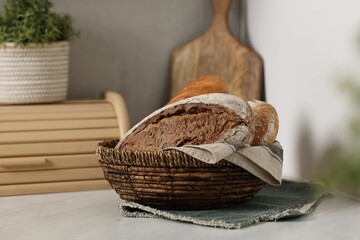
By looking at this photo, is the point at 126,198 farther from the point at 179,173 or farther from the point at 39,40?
the point at 39,40

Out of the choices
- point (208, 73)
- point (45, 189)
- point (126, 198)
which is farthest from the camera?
point (208, 73)

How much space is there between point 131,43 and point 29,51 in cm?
38

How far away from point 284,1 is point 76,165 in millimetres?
718

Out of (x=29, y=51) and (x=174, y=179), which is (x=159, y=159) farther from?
(x=29, y=51)

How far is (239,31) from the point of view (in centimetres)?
234

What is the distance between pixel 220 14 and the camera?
2225 millimetres

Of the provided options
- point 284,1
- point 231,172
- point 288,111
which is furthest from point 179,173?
point 284,1

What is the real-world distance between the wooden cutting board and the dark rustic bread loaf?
25.3 inches

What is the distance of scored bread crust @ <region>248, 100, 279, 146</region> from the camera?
161 centimetres

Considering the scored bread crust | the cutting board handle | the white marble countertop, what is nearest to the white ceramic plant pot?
the white marble countertop

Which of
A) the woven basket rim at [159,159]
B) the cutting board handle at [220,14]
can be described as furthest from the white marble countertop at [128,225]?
the cutting board handle at [220,14]

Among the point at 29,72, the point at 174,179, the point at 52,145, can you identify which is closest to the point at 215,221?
the point at 174,179

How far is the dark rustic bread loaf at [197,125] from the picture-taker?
1498 millimetres

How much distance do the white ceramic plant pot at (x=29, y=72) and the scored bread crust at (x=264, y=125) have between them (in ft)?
1.99
